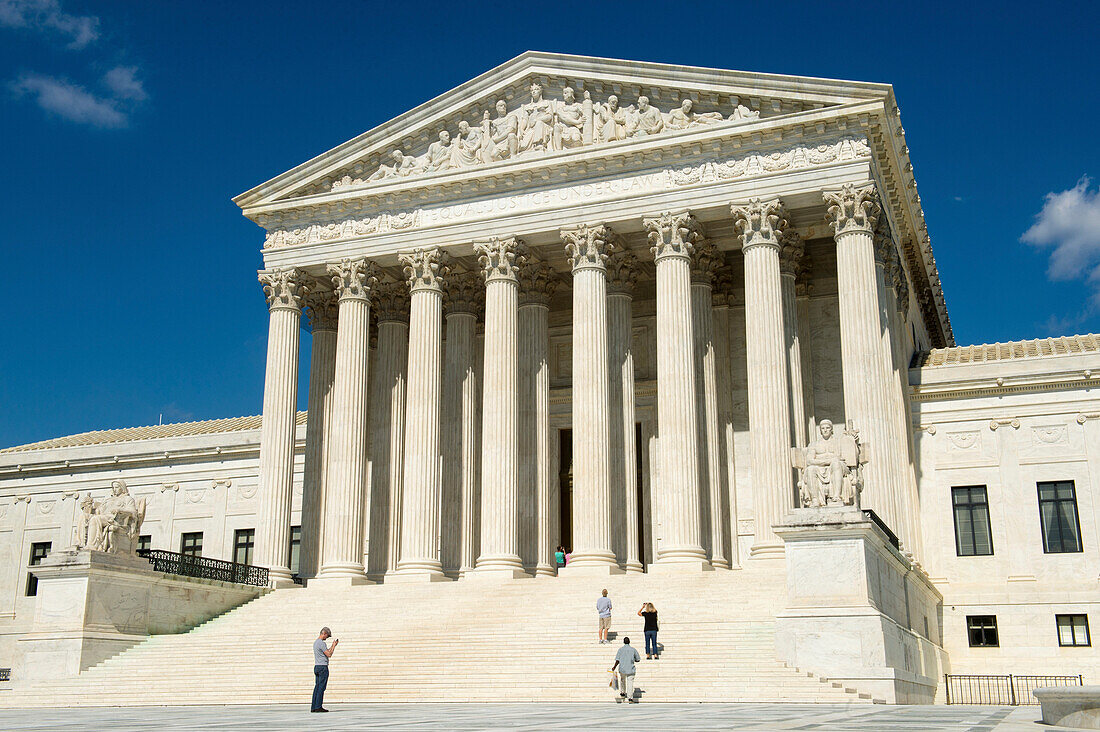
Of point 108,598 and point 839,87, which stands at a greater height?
point 839,87

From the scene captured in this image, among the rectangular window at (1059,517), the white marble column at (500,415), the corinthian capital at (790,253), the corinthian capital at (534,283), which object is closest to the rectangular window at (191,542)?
the white marble column at (500,415)

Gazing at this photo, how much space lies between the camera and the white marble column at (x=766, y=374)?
34.4 m

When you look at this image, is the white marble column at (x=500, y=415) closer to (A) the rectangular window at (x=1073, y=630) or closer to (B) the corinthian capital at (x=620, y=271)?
(B) the corinthian capital at (x=620, y=271)

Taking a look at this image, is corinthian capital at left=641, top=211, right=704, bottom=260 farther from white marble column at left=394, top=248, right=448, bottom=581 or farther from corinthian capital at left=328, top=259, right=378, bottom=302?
corinthian capital at left=328, top=259, right=378, bottom=302

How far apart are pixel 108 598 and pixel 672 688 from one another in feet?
57.4

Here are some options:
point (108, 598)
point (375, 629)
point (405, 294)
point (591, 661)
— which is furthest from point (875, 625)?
point (405, 294)

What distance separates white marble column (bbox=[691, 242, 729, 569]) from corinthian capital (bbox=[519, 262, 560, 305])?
5.77m

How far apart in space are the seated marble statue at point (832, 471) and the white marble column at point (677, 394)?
848cm

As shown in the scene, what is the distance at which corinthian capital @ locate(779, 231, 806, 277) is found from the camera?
127ft

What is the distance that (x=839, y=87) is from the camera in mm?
35250

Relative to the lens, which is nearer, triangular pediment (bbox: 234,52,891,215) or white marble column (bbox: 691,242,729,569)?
triangular pediment (bbox: 234,52,891,215)

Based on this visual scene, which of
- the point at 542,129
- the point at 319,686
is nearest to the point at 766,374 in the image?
the point at 542,129

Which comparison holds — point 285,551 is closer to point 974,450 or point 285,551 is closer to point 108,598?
point 108,598

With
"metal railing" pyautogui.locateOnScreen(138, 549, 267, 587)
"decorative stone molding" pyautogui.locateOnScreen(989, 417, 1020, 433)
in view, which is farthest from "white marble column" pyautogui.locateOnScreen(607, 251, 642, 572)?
"decorative stone molding" pyautogui.locateOnScreen(989, 417, 1020, 433)
